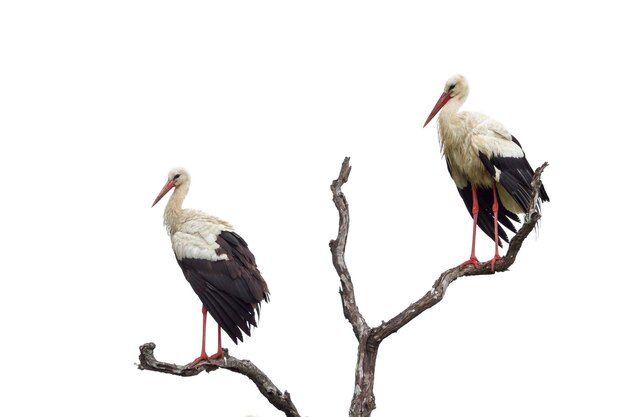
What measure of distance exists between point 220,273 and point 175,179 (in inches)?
55.8

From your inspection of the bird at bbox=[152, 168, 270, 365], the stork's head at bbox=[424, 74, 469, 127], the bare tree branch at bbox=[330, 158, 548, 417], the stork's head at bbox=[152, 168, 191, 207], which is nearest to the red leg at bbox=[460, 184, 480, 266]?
the bare tree branch at bbox=[330, 158, 548, 417]

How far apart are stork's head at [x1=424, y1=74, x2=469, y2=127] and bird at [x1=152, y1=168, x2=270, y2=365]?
7.56 feet

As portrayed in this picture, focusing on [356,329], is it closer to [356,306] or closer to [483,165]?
[356,306]

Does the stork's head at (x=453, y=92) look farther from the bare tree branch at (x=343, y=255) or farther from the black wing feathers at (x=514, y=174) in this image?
the bare tree branch at (x=343, y=255)

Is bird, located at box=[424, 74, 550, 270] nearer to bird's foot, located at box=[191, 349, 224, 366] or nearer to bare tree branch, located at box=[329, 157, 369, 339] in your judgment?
bare tree branch, located at box=[329, 157, 369, 339]

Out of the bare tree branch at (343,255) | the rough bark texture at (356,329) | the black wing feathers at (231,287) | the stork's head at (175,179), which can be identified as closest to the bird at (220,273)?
the black wing feathers at (231,287)

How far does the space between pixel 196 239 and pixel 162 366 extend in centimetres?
137

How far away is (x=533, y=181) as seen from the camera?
11352 mm

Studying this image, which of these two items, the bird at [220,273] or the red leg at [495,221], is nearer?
the bird at [220,273]

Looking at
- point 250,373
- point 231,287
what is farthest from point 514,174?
point 250,373

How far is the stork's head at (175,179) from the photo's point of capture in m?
12.6

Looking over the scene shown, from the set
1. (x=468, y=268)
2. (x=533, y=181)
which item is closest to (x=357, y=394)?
(x=468, y=268)

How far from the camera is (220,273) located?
11.7 metres

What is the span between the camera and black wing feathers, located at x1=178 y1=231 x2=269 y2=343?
1154cm
